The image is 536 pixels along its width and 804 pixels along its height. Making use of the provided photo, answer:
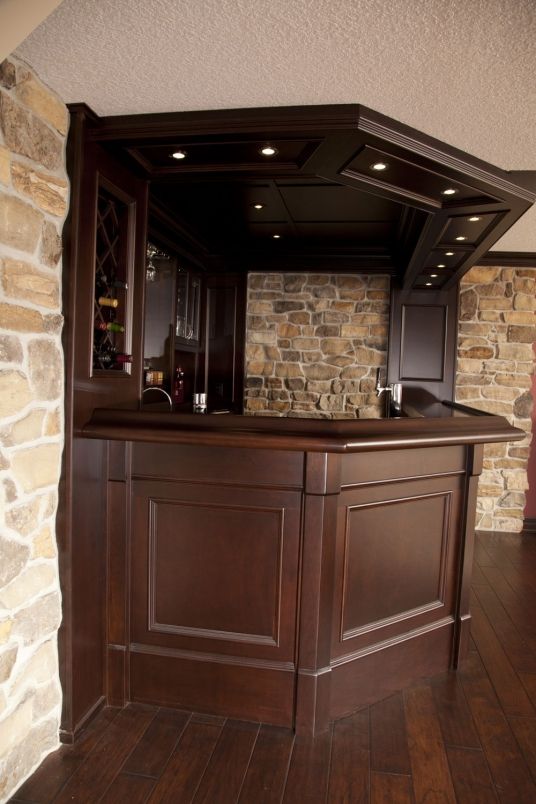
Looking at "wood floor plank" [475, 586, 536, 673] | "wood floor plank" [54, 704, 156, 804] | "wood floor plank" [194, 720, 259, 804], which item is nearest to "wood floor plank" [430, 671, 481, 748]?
"wood floor plank" [475, 586, 536, 673]

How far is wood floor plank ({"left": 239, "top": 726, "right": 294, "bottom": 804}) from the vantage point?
6.05 ft

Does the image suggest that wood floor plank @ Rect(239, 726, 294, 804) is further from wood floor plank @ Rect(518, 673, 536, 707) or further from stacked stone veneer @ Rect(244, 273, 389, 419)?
stacked stone veneer @ Rect(244, 273, 389, 419)

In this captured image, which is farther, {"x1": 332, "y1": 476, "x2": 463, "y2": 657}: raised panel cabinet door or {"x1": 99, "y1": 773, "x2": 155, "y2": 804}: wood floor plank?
{"x1": 332, "y1": 476, "x2": 463, "y2": 657}: raised panel cabinet door

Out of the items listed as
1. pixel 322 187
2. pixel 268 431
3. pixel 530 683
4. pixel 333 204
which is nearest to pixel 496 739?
pixel 530 683

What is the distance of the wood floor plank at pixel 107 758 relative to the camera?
184 cm

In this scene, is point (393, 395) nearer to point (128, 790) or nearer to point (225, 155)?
point (225, 155)

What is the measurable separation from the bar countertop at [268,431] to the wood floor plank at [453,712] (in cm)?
109

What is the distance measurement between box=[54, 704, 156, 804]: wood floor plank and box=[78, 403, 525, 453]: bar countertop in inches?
42.8

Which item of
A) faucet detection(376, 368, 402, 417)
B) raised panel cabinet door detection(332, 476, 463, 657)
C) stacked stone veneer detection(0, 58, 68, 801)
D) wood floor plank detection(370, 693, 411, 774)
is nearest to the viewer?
stacked stone veneer detection(0, 58, 68, 801)

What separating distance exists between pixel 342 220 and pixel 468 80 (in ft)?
6.86

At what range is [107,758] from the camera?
78.7 inches

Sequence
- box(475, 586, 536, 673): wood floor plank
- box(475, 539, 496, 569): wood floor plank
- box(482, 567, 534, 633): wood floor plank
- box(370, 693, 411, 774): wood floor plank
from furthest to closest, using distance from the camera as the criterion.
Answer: box(475, 539, 496, 569): wood floor plank < box(482, 567, 534, 633): wood floor plank < box(475, 586, 536, 673): wood floor plank < box(370, 693, 411, 774): wood floor plank

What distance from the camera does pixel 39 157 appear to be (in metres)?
1.89

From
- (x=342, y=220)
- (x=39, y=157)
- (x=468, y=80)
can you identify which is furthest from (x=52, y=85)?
(x=342, y=220)
